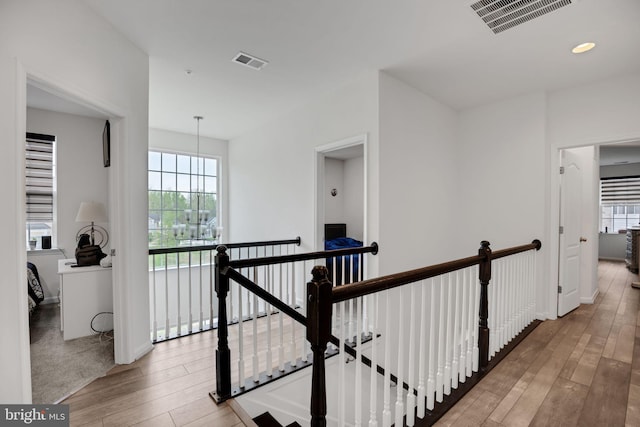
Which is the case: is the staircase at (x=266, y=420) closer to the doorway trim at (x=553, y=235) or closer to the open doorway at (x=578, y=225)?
the doorway trim at (x=553, y=235)

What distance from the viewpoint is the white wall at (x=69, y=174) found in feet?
13.9

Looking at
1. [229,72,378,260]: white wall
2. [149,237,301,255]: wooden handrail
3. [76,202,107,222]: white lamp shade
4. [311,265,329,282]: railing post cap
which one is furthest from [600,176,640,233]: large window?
[76,202,107,222]: white lamp shade

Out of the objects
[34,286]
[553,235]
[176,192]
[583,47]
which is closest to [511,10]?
[583,47]

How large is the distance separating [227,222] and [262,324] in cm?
307

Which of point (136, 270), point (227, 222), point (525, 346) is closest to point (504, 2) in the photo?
point (525, 346)

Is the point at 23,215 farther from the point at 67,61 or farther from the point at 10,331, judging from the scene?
the point at 67,61

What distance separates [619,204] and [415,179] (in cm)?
791

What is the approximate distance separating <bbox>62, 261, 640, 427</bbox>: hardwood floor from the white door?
63cm

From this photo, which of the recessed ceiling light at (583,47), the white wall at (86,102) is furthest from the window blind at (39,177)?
the recessed ceiling light at (583,47)

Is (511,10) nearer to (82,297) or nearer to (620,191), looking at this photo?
(82,297)

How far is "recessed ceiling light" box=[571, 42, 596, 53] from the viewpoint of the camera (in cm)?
259

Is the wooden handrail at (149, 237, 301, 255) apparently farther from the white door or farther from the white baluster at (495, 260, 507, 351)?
the white door

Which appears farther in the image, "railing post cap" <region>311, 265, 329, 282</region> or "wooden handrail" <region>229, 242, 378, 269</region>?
"wooden handrail" <region>229, 242, 378, 269</region>

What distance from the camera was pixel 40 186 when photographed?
4.30 meters
